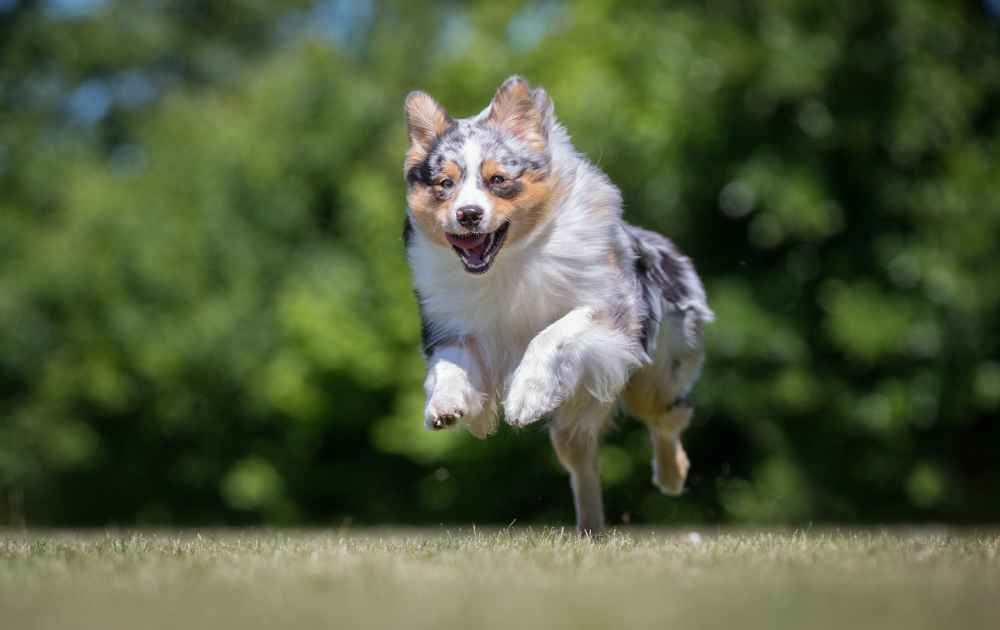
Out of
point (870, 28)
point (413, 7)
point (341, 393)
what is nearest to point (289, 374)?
point (341, 393)

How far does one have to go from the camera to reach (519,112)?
752 centimetres

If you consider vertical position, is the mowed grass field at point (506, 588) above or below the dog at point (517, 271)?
below

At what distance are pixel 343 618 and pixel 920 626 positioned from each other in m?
1.69

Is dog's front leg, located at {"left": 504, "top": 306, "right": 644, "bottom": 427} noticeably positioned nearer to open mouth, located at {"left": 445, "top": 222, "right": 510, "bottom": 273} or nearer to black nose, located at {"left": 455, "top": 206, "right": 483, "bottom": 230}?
open mouth, located at {"left": 445, "top": 222, "right": 510, "bottom": 273}

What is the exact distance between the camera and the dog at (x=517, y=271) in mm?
7086

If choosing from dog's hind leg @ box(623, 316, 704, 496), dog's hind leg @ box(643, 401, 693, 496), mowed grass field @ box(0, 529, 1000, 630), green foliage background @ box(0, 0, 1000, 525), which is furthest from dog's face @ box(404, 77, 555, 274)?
green foliage background @ box(0, 0, 1000, 525)

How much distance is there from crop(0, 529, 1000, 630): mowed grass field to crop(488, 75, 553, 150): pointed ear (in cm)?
231

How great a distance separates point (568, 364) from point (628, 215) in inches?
554

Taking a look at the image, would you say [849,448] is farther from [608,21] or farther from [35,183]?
[35,183]

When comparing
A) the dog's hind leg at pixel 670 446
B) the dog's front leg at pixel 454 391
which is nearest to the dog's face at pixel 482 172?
the dog's front leg at pixel 454 391

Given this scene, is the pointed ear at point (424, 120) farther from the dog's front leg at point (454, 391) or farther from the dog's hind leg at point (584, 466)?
the dog's hind leg at point (584, 466)

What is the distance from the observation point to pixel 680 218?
837 inches

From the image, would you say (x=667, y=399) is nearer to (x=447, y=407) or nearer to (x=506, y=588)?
(x=447, y=407)

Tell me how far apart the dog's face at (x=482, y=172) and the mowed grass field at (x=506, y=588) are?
164 cm
